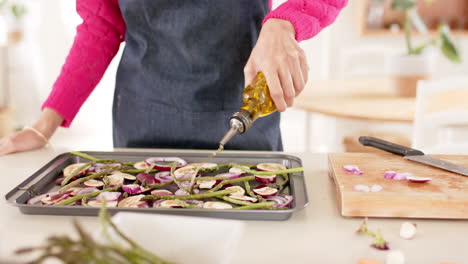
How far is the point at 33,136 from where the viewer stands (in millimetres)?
1291

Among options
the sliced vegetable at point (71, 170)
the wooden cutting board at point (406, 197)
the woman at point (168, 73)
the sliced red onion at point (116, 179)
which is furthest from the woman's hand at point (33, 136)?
the wooden cutting board at point (406, 197)

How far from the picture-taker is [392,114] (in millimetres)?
2139

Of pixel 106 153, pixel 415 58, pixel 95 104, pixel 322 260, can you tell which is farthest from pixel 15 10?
pixel 322 260

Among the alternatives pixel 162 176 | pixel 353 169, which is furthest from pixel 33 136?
pixel 353 169

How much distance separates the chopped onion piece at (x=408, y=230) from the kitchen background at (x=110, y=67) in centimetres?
302

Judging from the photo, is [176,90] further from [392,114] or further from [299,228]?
[392,114]

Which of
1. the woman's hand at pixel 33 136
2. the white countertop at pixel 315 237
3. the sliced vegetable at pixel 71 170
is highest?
the woman's hand at pixel 33 136

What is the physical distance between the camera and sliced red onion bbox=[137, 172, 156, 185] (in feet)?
3.12

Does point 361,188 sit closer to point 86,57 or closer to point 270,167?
point 270,167

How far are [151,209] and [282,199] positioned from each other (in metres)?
0.22

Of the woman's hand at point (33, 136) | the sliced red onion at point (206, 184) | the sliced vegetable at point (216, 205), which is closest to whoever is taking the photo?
the sliced vegetable at point (216, 205)

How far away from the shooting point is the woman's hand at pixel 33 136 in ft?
4.11

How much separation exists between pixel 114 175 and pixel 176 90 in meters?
0.39

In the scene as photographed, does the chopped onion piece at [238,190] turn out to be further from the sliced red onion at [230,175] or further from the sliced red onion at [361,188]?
the sliced red onion at [361,188]
